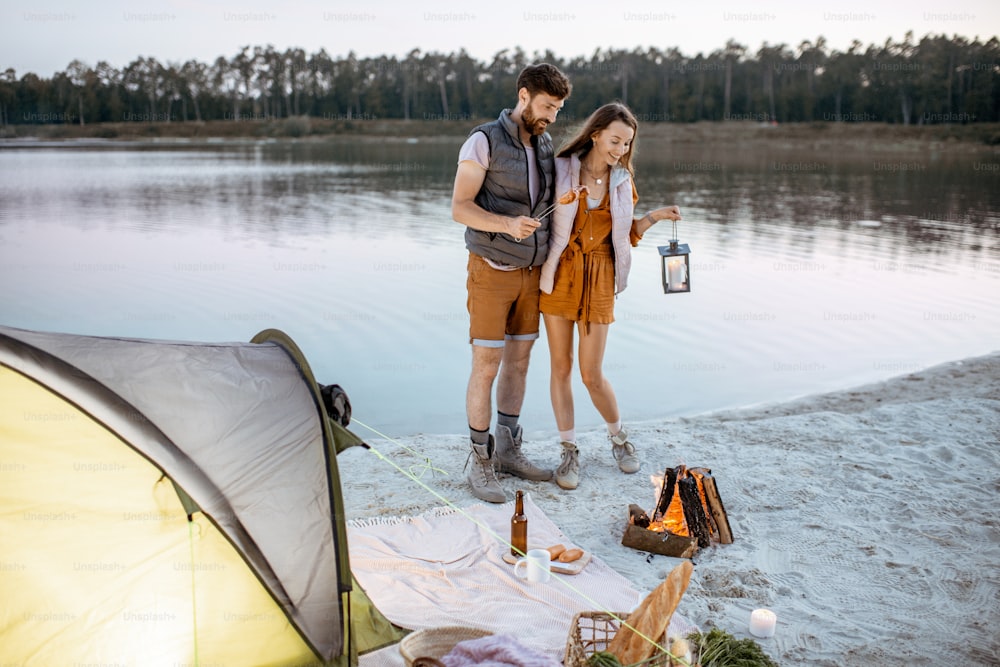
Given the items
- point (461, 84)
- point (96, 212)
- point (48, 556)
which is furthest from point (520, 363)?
point (461, 84)

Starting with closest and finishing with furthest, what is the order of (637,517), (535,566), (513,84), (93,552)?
1. (93,552)
2. (535,566)
3. (637,517)
4. (513,84)

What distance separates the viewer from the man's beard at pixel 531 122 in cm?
411

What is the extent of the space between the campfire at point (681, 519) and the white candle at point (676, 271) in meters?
1.02

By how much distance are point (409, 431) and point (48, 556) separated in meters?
3.35

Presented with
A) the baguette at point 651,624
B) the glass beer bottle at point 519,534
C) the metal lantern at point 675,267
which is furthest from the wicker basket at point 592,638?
the metal lantern at point 675,267

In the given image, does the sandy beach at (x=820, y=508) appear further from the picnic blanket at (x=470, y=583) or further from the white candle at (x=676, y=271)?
the white candle at (x=676, y=271)

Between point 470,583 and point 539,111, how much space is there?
2.15 meters

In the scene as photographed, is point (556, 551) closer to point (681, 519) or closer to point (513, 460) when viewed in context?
point (681, 519)

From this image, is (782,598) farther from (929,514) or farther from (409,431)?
(409,431)

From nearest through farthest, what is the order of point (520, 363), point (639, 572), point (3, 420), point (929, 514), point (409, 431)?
point (3, 420) → point (639, 572) → point (929, 514) → point (520, 363) → point (409, 431)

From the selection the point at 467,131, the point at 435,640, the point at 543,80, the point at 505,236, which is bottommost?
the point at 435,640

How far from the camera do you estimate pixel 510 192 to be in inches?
166

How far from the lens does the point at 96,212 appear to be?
1805 centimetres

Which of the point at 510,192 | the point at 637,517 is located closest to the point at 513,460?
the point at 637,517
